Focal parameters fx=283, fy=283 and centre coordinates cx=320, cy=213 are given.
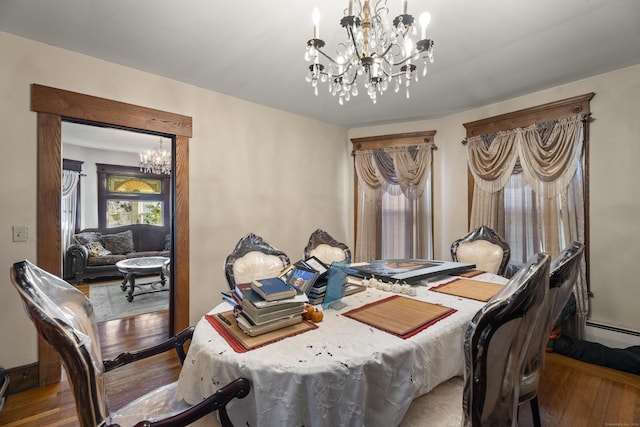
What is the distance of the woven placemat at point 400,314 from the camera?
120cm

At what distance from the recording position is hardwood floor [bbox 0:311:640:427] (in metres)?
1.75

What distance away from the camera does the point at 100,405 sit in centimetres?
90

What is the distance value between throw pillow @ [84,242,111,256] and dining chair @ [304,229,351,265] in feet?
16.2

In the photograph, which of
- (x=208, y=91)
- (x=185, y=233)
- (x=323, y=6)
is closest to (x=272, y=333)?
(x=323, y=6)

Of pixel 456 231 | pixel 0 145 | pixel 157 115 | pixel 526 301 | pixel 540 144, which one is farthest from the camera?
pixel 456 231

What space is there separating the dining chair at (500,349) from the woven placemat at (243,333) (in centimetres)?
60

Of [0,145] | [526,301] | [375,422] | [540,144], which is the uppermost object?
[540,144]

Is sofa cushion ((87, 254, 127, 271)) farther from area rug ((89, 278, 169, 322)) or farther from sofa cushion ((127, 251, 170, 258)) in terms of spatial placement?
area rug ((89, 278, 169, 322))

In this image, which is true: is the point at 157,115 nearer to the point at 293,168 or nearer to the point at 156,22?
the point at 156,22

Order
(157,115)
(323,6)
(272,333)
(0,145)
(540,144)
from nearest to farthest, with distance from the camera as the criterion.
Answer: (272,333)
(323,6)
(0,145)
(157,115)
(540,144)

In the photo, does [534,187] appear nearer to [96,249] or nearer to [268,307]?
[268,307]

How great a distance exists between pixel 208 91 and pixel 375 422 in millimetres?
3125

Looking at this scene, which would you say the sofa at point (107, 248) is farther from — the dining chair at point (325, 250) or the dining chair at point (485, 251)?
the dining chair at point (485, 251)

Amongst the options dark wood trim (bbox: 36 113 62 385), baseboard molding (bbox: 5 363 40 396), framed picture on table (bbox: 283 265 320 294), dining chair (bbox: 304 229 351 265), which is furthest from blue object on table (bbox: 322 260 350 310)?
baseboard molding (bbox: 5 363 40 396)
